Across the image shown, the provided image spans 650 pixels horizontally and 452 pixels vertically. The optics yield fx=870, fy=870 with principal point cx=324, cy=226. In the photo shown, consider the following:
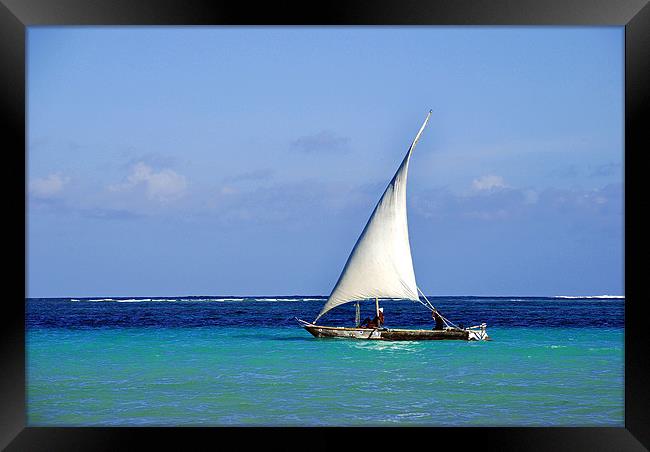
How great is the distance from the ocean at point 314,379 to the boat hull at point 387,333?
176 mm

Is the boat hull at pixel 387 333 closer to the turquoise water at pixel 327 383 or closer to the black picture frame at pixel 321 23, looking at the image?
the turquoise water at pixel 327 383

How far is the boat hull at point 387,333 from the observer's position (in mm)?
16094

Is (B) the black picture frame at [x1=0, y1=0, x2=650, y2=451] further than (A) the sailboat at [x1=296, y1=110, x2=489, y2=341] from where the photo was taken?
No

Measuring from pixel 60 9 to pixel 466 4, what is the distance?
8.21 ft

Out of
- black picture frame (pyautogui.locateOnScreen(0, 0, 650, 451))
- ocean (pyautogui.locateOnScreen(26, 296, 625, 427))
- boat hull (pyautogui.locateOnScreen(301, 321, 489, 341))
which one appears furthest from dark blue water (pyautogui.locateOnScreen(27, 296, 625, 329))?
black picture frame (pyautogui.locateOnScreen(0, 0, 650, 451))

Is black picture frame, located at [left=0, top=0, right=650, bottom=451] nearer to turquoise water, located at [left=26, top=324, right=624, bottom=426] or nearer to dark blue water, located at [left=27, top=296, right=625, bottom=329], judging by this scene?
turquoise water, located at [left=26, top=324, right=624, bottom=426]

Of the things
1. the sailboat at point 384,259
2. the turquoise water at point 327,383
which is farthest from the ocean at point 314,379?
the sailboat at point 384,259

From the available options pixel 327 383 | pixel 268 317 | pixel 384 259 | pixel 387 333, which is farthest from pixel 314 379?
pixel 268 317

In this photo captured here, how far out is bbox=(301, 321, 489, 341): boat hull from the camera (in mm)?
16094

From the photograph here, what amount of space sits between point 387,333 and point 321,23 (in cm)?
1165

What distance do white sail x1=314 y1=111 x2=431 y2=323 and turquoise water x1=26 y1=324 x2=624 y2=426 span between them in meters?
1.17

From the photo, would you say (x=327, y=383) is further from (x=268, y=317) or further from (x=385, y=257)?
(x=268, y=317)

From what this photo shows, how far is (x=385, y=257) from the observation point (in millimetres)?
14961

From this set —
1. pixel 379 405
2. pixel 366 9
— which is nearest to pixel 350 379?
pixel 379 405
